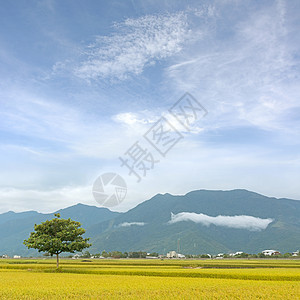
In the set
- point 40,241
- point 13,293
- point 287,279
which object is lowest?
point 287,279

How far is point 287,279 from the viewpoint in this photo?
46.9 metres

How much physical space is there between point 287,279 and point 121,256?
15395 centimetres

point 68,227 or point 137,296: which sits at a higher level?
point 68,227

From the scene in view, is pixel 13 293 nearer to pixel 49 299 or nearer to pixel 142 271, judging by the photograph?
pixel 49 299

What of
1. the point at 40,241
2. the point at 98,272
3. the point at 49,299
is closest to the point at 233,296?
the point at 49,299

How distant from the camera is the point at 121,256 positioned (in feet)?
624

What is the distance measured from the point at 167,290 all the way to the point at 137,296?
4813 millimetres

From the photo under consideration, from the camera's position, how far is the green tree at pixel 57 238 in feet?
222

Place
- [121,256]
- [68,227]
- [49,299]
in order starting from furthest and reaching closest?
1. [121,256]
2. [68,227]
3. [49,299]

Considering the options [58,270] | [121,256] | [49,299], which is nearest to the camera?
[49,299]

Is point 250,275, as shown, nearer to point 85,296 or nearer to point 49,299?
point 85,296

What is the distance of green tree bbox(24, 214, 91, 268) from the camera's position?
67562 mm

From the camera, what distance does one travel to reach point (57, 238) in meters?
67.9

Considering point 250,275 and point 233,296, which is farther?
point 250,275
